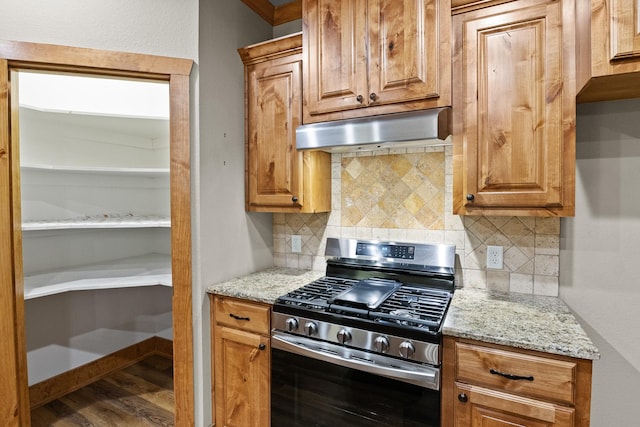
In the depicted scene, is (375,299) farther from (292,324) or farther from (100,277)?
(100,277)

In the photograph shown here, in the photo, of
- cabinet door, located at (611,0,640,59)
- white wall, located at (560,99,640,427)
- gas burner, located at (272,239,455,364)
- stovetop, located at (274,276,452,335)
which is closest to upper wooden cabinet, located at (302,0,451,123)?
cabinet door, located at (611,0,640,59)

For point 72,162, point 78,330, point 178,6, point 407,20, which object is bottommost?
point 78,330

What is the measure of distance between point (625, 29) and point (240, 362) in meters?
2.13

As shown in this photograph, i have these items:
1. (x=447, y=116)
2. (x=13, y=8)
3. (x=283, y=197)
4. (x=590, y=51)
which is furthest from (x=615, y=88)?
(x=13, y=8)

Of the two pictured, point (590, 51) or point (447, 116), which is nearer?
point (590, 51)

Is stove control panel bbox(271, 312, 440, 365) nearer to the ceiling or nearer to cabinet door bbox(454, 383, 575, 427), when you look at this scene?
cabinet door bbox(454, 383, 575, 427)

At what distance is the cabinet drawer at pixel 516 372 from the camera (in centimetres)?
118

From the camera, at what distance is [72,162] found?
8.64 feet

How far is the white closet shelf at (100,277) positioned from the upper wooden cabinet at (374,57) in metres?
1.55

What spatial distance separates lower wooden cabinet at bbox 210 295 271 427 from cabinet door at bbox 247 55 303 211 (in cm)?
66

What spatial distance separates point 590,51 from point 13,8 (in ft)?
8.04

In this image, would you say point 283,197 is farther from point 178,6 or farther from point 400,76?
point 178,6

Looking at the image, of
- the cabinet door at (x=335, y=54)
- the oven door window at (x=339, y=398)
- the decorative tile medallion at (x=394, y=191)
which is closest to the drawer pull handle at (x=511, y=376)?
the oven door window at (x=339, y=398)

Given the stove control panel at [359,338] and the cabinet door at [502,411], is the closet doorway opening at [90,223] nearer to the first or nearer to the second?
the stove control panel at [359,338]
